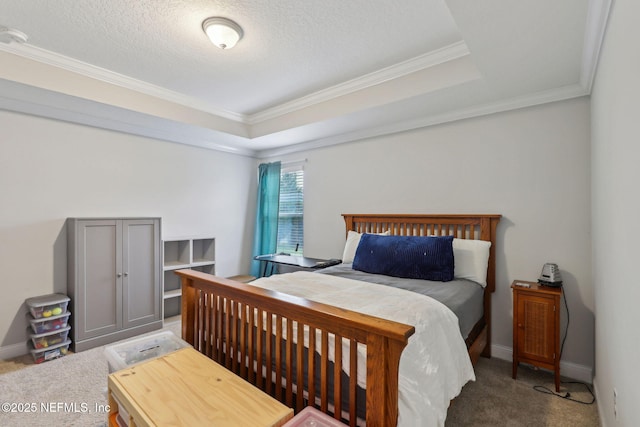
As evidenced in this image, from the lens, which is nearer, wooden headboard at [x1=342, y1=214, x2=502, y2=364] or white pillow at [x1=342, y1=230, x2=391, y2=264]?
wooden headboard at [x1=342, y1=214, x2=502, y2=364]

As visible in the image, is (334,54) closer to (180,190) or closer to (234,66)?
(234,66)

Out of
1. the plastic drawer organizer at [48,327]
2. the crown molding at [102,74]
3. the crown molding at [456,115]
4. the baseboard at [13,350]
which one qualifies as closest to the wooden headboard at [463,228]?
the crown molding at [456,115]

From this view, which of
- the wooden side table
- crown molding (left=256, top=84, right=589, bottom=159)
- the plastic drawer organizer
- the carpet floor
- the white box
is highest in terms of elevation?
crown molding (left=256, top=84, right=589, bottom=159)

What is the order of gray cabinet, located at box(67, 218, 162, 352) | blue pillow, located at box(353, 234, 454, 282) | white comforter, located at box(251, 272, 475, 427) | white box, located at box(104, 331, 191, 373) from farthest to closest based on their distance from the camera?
gray cabinet, located at box(67, 218, 162, 352), blue pillow, located at box(353, 234, 454, 282), white box, located at box(104, 331, 191, 373), white comforter, located at box(251, 272, 475, 427)

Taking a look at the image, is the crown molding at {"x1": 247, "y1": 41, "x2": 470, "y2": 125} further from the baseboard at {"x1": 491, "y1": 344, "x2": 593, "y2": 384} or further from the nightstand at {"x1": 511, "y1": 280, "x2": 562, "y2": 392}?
the baseboard at {"x1": 491, "y1": 344, "x2": 593, "y2": 384}

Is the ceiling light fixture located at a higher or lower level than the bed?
higher

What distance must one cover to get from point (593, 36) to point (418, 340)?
1.93 m

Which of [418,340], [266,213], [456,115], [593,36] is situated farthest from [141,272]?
[593,36]

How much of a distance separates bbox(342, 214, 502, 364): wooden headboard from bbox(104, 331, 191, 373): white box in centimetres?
205

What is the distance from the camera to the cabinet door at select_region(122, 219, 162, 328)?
3115mm

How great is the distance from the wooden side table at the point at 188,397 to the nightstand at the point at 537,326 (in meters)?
2.01

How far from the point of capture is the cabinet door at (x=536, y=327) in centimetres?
221

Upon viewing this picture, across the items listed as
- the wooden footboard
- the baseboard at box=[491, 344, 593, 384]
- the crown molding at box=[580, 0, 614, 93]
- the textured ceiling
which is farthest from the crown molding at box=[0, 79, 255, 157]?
the baseboard at box=[491, 344, 593, 384]

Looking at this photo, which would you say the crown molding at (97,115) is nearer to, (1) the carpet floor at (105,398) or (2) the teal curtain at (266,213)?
(2) the teal curtain at (266,213)
